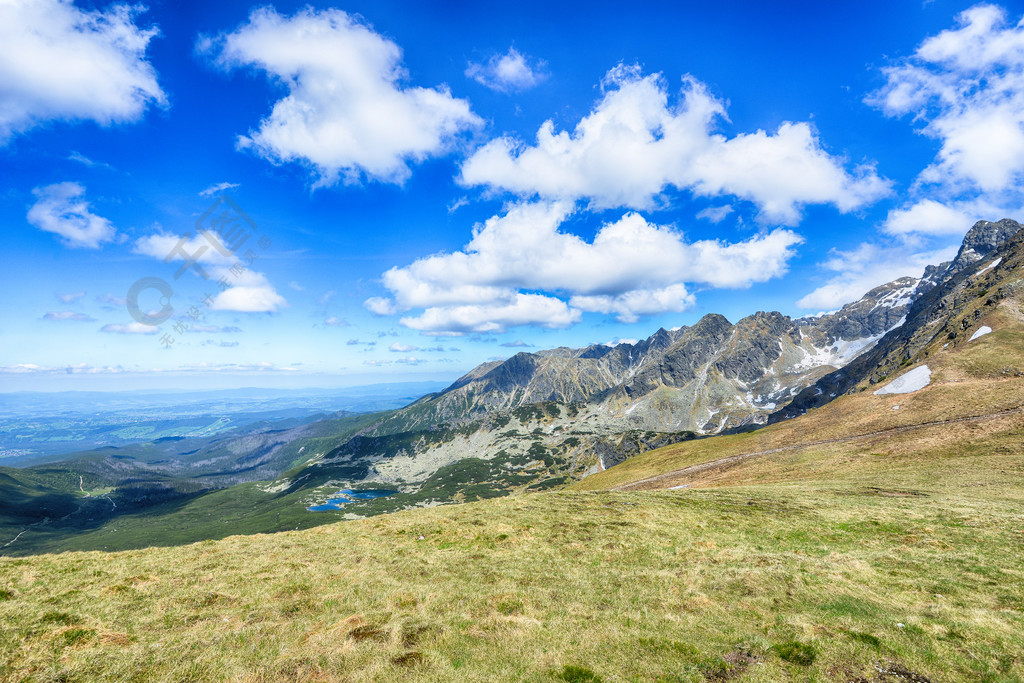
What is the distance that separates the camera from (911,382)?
80188 mm

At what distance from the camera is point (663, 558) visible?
22438 mm

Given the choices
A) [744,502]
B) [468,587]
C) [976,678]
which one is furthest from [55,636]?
[744,502]

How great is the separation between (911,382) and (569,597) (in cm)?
10139

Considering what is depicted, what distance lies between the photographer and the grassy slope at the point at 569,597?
1195cm

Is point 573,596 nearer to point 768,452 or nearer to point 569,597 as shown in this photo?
point 569,597

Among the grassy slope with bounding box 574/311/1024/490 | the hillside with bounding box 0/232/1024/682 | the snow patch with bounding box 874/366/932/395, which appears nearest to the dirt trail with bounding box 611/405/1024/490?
the grassy slope with bounding box 574/311/1024/490

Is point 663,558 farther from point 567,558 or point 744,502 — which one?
point 744,502

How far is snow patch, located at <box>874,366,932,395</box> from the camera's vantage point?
7788 centimetres

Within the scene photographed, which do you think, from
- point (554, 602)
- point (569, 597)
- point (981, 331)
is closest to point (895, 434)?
point (569, 597)

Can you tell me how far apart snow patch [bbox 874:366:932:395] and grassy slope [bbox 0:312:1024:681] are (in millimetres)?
57452

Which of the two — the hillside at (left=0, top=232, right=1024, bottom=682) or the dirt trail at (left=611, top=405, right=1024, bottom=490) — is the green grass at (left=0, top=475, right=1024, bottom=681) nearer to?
the hillside at (left=0, top=232, right=1024, bottom=682)

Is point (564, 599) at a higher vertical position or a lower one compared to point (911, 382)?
lower

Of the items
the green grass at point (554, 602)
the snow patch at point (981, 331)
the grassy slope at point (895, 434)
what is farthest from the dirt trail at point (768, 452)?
the snow patch at point (981, 331)

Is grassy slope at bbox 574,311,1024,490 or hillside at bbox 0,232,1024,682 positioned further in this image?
grassy slope at bbox 574,311,1024,490
